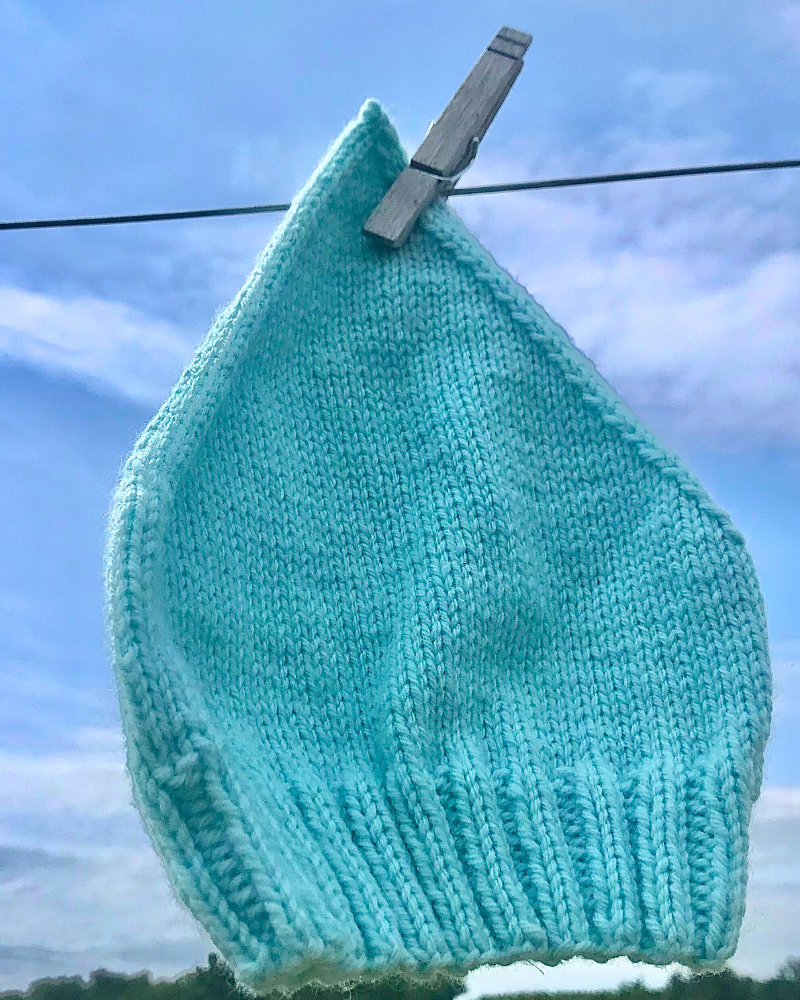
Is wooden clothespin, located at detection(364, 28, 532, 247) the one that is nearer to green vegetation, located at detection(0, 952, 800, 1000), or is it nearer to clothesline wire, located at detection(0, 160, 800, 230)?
clothesline wire, located at detection(0, 160, 800, 230)

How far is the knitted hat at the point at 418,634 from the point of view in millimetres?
750

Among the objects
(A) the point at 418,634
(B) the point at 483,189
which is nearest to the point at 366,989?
(A) the point at 418,634

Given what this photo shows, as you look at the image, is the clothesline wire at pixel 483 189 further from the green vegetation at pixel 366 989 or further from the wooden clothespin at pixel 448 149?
the green vegetation at pixel 366 989

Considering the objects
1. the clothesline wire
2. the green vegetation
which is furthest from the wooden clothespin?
the green vegetation

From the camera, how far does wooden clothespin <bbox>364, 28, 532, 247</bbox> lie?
0.94 m

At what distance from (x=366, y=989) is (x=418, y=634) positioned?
40 centimetres

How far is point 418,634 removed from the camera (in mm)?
850

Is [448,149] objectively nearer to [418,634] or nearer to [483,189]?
[483,189]

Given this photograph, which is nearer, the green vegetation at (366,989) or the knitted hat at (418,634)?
the knitted hat at (418,634)

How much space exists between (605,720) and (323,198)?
477 mm

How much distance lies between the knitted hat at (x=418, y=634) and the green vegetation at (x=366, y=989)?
0.18m

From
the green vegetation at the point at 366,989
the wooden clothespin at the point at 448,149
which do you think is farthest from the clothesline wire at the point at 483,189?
the green vegetation at the point at 366,989

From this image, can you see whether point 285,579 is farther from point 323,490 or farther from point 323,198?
point 323,198

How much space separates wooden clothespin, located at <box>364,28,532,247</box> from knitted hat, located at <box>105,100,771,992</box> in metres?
0.03
